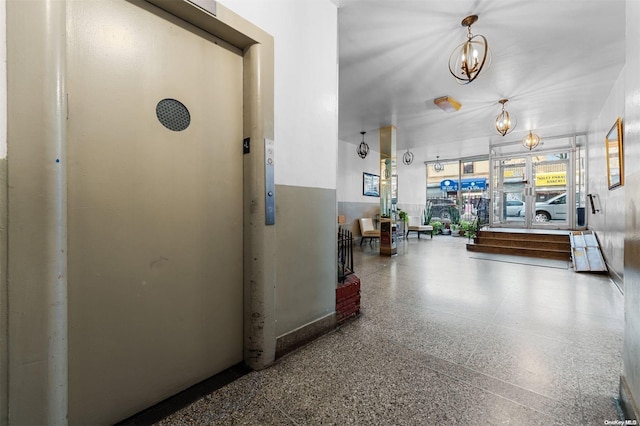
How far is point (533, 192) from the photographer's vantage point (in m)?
7.74

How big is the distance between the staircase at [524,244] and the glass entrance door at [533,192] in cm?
172

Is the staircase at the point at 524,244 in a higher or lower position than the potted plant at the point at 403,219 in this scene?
lower

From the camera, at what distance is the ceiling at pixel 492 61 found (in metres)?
2.65

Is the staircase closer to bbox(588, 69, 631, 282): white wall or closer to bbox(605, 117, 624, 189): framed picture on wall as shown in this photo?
bbox(588, 69, 631, 282): white wall

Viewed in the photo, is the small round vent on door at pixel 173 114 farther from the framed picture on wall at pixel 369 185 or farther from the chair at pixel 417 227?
the chair at pixel 417 227

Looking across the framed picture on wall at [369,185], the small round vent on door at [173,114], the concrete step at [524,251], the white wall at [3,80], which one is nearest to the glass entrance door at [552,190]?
the concrete step at [524,251]

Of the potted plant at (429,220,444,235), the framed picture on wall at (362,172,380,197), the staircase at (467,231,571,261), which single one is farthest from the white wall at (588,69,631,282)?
the framed picture on wall at (362,172,380,197)

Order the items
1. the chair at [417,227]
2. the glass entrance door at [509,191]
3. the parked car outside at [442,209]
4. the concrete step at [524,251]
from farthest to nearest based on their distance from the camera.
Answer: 1. the parked car outside at [442,209]
2. the chair at [417,227]
3. the glass entrance door at [509,191]
4. the concrete step at [524,251]

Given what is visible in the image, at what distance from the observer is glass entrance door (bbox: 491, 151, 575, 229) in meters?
7.42

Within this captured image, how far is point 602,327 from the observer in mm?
2307

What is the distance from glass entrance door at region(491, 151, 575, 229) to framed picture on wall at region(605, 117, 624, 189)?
380 cm

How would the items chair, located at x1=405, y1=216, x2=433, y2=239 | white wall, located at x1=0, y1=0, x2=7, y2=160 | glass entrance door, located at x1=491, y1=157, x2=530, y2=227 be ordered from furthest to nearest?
chair, located at x1=405, y1=216, x2=433, y2=239, glass entrance door, located at x1=491, y1=157, x2=530, y2=227, white wall, located at x1=0, y1=0, x2=7, y2=160

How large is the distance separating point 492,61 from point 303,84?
317 centimetres

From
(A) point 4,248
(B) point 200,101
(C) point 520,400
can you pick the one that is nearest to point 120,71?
(B) point 200,101
